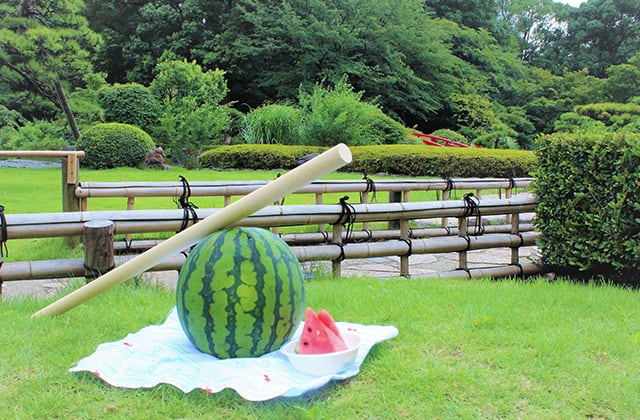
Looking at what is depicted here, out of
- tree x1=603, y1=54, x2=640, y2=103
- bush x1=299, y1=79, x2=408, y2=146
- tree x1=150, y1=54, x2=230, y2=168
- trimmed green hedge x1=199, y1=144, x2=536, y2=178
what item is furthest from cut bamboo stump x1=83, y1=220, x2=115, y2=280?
tree x1=603, y1=54, x2=640, y2=103

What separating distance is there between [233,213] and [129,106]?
17049 mm

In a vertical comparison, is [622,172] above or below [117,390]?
above

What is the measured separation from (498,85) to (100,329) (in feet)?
91.2

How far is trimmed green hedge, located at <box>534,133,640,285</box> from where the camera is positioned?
4863 mm

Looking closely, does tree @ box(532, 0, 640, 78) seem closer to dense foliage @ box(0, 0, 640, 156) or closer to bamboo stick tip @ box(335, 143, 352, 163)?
dense foliage @ box(0, 0, 640, 156)

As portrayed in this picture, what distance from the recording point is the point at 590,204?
5.14 metres

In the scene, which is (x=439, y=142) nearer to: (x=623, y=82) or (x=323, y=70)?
(x=323, y=70)

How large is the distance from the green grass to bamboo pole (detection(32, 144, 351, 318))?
1.42ft

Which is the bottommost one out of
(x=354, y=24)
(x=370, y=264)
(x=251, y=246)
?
(x=370, y=264)

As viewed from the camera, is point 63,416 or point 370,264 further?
point 370,264

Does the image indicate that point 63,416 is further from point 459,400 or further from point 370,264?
point 370,264

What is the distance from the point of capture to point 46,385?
2557mm

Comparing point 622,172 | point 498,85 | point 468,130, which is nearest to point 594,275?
point 622,172

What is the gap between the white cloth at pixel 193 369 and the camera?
247 cm
